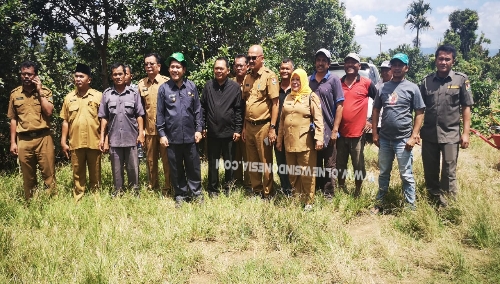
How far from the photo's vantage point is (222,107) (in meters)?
4.33

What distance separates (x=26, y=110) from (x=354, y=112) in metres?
4.26

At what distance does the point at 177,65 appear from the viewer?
412cm

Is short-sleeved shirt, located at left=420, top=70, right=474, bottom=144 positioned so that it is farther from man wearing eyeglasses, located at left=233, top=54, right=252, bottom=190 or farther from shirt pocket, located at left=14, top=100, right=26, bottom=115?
shirt pocket, located at left=14, top=100, right=26, bottom=115

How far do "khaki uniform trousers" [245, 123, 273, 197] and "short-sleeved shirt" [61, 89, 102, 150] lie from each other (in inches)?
81.5

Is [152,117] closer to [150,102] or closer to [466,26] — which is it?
[150,102]

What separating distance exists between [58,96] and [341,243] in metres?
6.01

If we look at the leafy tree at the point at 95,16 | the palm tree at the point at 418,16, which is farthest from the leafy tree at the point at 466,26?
the leafy tree at the point at 95,16

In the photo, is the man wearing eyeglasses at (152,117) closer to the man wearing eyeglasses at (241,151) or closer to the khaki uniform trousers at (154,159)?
the khaki uniform trousers at (154,159)

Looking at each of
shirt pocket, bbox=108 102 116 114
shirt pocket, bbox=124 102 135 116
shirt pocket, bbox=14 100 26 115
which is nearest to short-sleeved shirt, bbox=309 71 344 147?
shirt pocket, bbox=124 102 135 116

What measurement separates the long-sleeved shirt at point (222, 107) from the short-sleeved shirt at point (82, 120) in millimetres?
1511

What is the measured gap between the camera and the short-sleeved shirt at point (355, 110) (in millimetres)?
4176

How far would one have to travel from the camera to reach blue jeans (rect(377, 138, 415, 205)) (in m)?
3.82

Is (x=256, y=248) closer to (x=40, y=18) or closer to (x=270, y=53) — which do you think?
(x=270, y=53)

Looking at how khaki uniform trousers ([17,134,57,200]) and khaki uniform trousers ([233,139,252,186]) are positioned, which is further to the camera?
khaki uniform trousers ([233,139,252,186])
